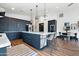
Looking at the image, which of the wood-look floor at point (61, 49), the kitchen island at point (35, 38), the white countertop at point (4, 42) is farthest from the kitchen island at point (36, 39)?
the white countertop at point (4, 42)

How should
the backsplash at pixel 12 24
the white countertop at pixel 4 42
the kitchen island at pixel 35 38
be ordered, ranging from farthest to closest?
1. the kitchen island at pixel 35 38
2. the backsplash at pixel 12 24
3. the white countertop at pixel 4 42

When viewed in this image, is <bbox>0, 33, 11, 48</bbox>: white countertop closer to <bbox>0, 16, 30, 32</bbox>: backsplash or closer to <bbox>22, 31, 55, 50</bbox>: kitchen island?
<bbox>0, 16, 30, 32</bbox>: backsplash

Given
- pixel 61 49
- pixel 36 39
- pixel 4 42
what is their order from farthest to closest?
pixel 36 39, pixel 61 49, pixel 4 42

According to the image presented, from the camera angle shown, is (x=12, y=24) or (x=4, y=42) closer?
(x=4, y=42)

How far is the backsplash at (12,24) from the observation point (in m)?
2.78

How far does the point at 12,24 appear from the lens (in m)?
2.88

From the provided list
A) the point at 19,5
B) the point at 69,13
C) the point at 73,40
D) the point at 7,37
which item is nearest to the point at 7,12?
the point at 19,5

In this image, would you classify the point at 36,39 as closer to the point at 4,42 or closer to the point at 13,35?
the point at 13,35

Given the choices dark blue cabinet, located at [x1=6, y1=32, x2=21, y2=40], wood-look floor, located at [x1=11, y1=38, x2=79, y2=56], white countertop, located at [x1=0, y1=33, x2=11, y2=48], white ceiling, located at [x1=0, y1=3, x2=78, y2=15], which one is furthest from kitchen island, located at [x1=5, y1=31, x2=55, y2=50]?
white ceiling, located at [x1=0, y1=3, x2=78, y2=15]

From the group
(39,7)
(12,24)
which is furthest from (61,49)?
(12,24)

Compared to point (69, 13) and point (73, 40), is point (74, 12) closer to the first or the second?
point (69, 13)

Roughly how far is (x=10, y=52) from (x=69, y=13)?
181cm

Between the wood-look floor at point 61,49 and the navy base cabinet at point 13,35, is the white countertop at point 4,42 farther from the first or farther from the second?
the wood-look floor at point 61,49

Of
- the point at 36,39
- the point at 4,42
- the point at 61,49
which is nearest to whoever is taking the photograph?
the point at 4,42
